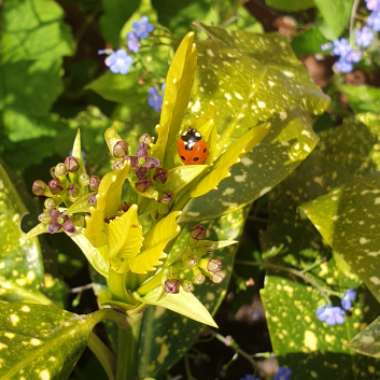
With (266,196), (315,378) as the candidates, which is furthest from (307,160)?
(315,378)

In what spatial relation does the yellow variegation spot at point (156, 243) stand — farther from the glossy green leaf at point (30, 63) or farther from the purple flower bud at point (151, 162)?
the glossy green leaf at point (30, 63)

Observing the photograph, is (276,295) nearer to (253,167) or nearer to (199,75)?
(253,167)

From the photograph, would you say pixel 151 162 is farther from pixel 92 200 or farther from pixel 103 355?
pixel 103 355

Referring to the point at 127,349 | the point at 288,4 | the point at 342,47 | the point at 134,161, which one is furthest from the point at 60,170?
the point at 342,47

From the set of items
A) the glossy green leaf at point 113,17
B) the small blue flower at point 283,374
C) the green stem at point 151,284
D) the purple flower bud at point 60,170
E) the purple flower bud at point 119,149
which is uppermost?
the purple flower bud at point 119,149

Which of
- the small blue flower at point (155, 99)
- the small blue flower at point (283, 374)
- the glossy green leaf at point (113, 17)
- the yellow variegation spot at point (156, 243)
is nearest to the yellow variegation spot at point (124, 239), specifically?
the yellow variegation spot at point (156, 243)

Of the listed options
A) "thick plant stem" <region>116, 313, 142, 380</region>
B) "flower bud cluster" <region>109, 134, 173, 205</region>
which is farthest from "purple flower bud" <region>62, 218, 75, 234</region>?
"thick plant stem" <region>116, 313, 142, 380</region>

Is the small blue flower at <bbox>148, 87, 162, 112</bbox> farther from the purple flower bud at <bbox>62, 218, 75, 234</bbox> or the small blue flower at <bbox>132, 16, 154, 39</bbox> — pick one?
the purple flower bud at <bbox>62, 218, 75, 234</bbox>
